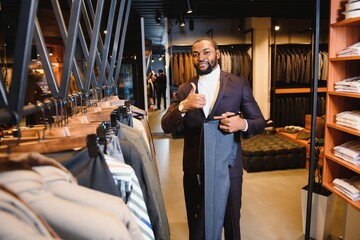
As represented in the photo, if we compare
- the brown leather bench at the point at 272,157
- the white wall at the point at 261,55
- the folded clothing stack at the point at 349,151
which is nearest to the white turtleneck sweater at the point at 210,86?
the folded clothing stack at the point at 349,151

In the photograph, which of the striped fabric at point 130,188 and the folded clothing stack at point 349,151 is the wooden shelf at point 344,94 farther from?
the striped fabric at point 130,188

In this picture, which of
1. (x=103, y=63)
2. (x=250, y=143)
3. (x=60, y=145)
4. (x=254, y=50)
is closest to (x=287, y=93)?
(x=254, y=50)

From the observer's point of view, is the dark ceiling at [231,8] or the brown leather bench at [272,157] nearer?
the brown leather bench at [272,157]

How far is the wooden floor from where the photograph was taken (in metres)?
3.00

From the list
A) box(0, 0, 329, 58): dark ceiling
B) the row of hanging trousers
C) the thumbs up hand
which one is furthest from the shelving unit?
box(0, 0, 329, 58): dark ceiling

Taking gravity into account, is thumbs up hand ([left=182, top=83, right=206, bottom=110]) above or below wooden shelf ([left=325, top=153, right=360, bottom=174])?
above

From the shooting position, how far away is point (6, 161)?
1.97 ft

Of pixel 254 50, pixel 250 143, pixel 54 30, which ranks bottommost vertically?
pixel 250 143

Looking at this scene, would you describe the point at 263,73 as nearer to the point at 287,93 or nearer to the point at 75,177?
the point at 287,93

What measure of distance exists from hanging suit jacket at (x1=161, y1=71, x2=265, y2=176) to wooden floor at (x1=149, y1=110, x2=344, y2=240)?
1071 mm

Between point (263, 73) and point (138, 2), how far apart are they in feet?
11.2

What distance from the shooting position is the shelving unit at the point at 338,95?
222cm

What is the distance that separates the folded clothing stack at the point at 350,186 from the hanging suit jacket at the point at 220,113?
0.74 meters

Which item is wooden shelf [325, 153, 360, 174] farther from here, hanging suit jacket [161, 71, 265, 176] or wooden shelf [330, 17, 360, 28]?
wooden shelf [330, 17, 360, 28]
